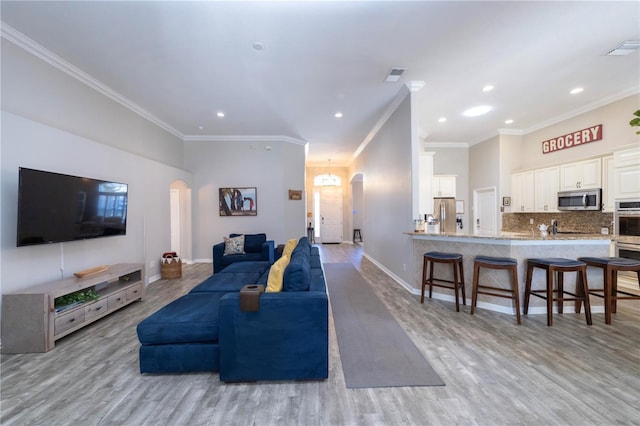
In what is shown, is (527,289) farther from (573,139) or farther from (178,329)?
(573,139)

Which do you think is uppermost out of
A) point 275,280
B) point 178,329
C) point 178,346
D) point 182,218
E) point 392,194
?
point 392,194

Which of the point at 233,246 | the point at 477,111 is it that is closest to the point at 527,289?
the point at 477,111

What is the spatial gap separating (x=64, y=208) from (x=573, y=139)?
8451 mm

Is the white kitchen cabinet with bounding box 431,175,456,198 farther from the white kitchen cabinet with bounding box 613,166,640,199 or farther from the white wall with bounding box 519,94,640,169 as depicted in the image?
the white kitchen cabinet with bounding box 613,166,640,199

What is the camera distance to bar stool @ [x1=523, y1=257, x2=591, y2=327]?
9.34ft

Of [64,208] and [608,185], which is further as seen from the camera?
[608,185]

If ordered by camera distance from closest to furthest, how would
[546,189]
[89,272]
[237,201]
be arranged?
[89,272] → [546,189] → [237,201]

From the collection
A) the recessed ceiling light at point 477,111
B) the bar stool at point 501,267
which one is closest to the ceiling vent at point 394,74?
the recessed ceiling light at point 477,111

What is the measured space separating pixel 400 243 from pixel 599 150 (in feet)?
13.2

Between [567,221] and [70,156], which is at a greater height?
[70,156]

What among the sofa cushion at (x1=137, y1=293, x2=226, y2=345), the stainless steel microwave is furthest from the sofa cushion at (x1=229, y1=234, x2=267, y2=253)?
the stainless steel microwave

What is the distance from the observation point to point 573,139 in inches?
199

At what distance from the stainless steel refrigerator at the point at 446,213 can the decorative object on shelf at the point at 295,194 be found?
370cm

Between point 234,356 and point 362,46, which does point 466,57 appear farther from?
point 234,356
